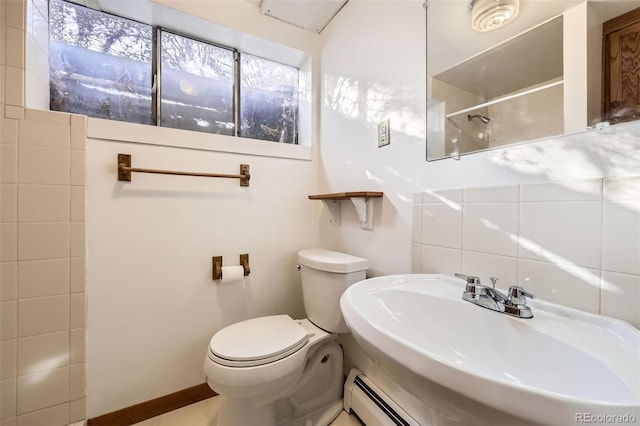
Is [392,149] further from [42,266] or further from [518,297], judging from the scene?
[42,266]

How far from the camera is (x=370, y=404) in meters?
1.09

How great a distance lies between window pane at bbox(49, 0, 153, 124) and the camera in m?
1.24

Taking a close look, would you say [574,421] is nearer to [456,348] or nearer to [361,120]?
[456,348]

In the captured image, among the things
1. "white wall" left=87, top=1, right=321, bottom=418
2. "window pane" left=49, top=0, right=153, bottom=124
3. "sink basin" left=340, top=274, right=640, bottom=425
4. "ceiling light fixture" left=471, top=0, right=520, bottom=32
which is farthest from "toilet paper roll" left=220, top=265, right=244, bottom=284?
"ceiling light fixture" left=471, top=0, right=520, bottom=32

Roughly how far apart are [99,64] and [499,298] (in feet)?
6.64

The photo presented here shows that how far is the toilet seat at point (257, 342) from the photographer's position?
3.15 ft

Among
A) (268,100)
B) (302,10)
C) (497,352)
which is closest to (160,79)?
(268,100)

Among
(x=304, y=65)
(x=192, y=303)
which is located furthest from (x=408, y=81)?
(x=192, y=303)

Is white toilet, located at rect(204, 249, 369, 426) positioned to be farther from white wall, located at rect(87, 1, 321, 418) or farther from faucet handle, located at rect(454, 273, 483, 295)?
faucet handle, located at rect(454, 273, 483, 295)

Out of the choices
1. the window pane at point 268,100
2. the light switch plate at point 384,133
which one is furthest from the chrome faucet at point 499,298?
the window pane at point 268,100

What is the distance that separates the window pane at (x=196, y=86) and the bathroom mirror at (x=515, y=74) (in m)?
1.20

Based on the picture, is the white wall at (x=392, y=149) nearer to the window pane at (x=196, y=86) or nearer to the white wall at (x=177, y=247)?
the white wall at (x=177, y=247)

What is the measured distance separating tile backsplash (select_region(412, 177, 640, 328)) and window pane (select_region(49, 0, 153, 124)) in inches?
64.4

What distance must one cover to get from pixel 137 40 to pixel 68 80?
0.42m
